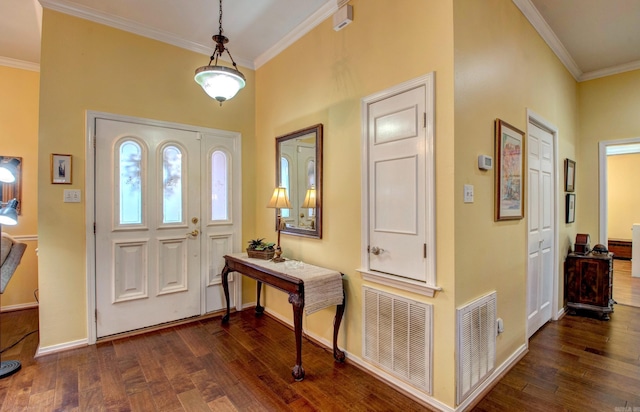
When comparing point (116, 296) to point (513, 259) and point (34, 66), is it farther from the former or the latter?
point (513, 259)

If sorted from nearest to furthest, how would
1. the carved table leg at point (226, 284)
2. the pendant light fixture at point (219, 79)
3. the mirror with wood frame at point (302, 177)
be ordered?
the pendant light fixture at point (219, 79) → the mirror with wood frame at point (302, 177) → the carved table leg at point (226, 284)

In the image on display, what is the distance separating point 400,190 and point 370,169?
33cm

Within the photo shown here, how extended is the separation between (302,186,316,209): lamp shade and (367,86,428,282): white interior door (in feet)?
2.27

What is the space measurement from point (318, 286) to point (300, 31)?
247cm

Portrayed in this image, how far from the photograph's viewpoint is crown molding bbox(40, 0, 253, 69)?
2.63m

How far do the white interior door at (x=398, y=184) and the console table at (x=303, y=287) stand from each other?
0.38 m

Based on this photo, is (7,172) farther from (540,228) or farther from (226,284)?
(540,228)

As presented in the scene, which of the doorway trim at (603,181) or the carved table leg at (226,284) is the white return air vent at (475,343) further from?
the doorway trim at (603,181)

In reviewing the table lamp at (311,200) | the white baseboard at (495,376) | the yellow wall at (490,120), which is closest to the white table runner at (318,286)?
the table lamp at (311,200)

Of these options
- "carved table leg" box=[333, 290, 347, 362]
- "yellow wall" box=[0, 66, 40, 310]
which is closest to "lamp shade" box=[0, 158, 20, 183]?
"yellow wall" box=[0, 66, 40, 310]

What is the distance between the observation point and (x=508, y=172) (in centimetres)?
238

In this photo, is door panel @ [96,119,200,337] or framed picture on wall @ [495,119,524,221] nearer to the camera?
framed picture on wall @ [495,119,524,221]

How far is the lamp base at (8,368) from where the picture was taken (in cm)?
225

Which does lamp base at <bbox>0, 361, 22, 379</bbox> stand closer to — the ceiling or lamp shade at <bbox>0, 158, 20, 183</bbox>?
lamp shade at <bbox>0, 158, 20, 183</bbox>
